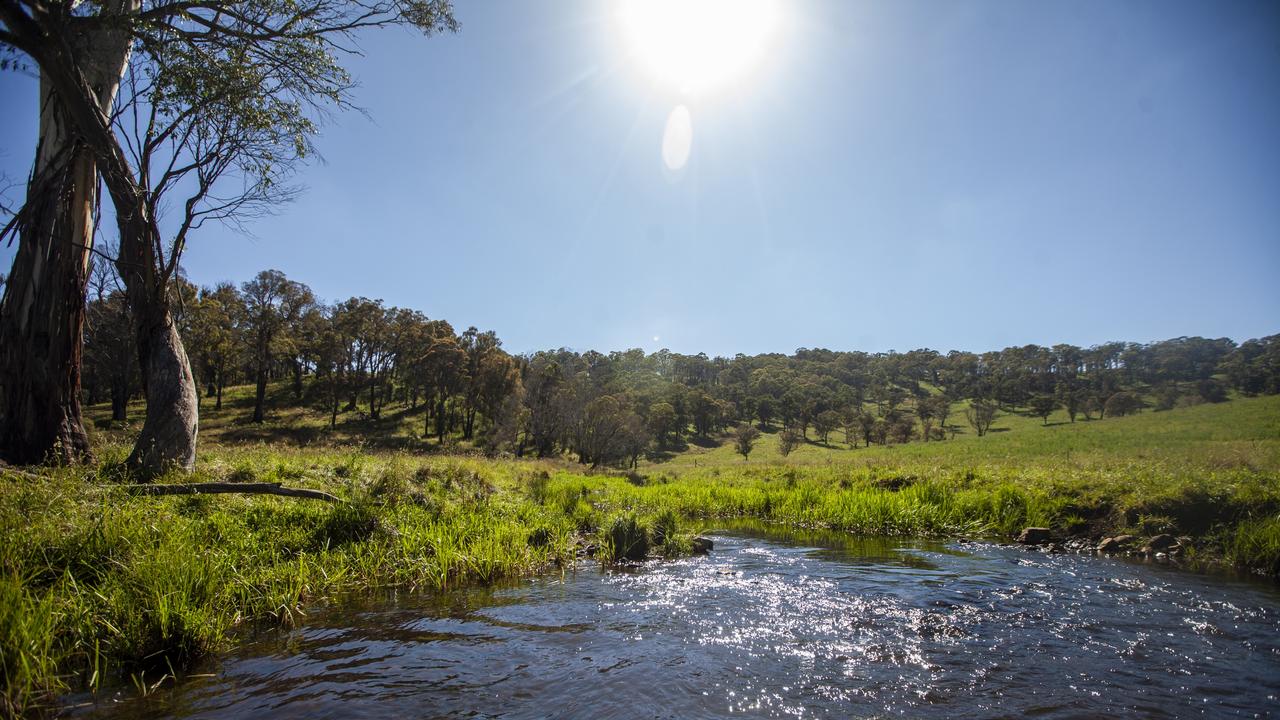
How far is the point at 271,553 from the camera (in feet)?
24.2

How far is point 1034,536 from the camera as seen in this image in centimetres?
1220

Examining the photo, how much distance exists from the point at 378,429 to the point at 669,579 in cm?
5907

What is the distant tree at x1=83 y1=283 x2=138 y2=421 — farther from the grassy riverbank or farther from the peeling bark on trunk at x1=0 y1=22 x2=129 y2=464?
the grassy riverbank

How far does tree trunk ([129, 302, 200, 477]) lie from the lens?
1038cm

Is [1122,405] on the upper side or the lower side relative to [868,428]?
upper

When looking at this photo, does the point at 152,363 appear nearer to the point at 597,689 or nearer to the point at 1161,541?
the point at 597,689

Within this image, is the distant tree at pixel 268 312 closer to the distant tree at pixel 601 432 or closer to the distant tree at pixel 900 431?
the distant tree at pixel 601 432

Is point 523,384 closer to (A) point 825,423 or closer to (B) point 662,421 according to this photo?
(B) point 662,421

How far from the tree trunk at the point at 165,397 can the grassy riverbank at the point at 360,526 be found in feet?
2.01

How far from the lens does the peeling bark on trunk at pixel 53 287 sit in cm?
1012

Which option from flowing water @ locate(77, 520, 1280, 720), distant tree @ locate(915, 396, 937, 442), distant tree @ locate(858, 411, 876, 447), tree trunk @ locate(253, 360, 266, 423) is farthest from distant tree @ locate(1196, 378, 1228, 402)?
tree trunk @ locate(253, 360, 266, 423)

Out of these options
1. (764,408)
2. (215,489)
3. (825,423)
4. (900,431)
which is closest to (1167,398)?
(900,431)

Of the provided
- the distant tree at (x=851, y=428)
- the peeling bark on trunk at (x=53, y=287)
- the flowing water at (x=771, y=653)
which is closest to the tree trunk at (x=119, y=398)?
the peeling bark on trunk at (x=53, y=287)

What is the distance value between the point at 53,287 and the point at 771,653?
1533 centimetres
